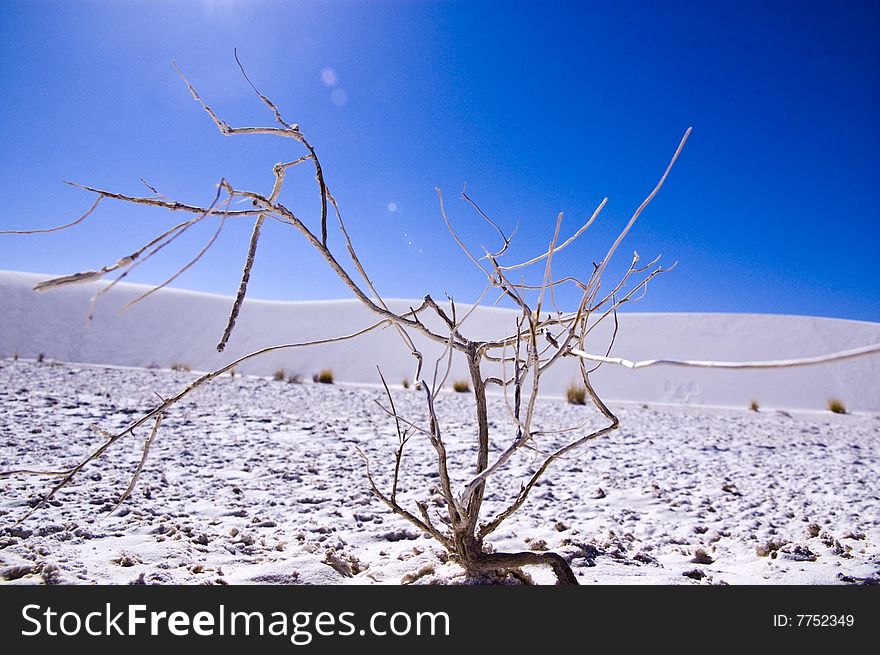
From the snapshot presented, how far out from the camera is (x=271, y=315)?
31.7 meters

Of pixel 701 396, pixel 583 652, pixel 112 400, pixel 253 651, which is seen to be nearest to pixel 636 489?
pixel 583 652

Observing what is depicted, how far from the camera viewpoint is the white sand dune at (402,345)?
17.5 m

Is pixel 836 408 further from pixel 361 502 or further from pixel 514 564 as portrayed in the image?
pixel 514 564

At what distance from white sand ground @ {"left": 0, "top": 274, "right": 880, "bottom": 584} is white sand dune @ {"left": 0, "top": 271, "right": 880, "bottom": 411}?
36.6 feet

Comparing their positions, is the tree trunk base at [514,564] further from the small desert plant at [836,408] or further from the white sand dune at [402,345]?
the white sand dune at [402,345]

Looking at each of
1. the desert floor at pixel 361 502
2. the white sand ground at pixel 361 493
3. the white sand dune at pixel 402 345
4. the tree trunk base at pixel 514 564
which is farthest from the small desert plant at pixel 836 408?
the tree trunk base at pixel 514 564

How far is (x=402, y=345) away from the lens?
2453 centimetres

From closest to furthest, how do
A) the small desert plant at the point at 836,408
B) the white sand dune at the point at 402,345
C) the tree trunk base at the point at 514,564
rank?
the tree trunk base at the point at 514,564 → the small desert plant at the point at 836,408 → the white sand dune at the point at 402,345

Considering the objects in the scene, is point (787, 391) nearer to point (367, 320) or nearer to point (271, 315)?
point (367, 320)

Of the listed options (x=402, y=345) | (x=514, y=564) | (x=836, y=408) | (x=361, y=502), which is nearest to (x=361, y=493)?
(x=361, y=502)

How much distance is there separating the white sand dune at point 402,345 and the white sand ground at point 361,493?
11156mm

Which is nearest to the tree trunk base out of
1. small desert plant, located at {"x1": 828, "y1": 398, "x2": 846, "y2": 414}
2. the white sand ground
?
the white sand ground

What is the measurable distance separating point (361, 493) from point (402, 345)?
21.7 meters

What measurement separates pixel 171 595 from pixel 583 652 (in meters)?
1.09
